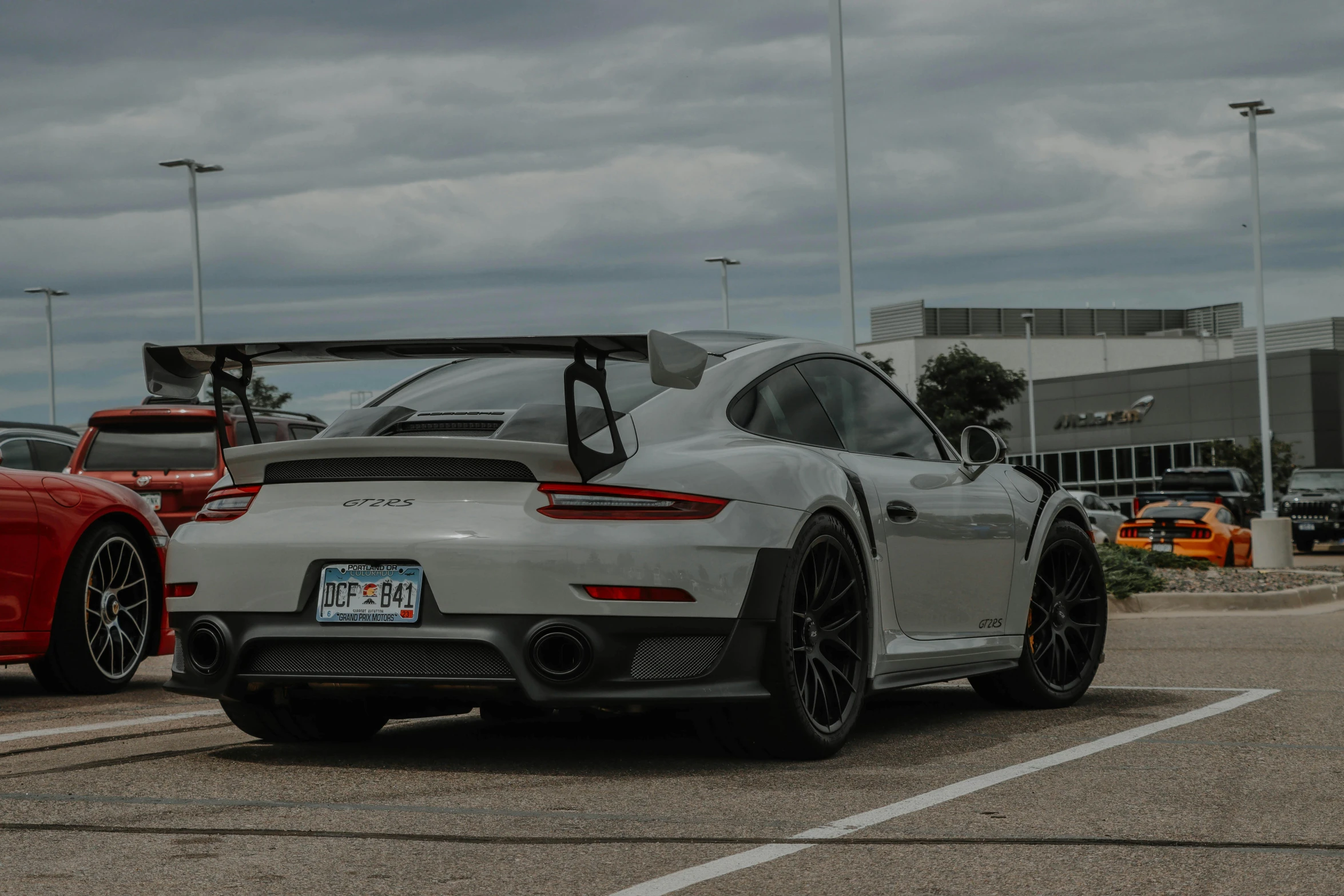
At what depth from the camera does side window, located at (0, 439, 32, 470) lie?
15.7m

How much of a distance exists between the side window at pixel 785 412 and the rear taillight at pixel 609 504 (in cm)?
66

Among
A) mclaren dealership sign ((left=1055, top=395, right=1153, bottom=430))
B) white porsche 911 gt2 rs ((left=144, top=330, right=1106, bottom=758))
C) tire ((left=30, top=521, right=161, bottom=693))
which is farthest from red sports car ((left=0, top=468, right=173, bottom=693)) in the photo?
mclaren dealership sign ((left=1055, top=395, right=1153, bottom=430))

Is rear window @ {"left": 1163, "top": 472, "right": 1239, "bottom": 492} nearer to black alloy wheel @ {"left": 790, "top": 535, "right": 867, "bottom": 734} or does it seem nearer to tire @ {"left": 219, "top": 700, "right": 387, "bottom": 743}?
black alloy wheel @ {"left": 790, "top": 535, "right": 867, "bottom": 734}

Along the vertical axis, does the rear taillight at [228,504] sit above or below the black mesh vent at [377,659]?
above

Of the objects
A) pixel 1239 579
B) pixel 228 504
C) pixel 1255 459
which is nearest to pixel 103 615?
pixel 228 504

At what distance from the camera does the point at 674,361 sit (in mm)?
5531

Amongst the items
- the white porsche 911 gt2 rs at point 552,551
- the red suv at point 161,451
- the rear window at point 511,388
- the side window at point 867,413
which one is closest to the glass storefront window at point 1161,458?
→ the red suv at point 161,451

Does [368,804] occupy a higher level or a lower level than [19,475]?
lower

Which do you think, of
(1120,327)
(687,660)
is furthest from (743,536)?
(1120,327)

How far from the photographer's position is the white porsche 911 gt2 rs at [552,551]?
17.7 ft

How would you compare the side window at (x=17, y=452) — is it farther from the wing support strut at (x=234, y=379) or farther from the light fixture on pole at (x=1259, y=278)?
the light fixture on pole at (x=1259, y=278)

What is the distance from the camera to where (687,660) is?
546 centimetres

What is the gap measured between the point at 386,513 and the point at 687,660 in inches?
40.5

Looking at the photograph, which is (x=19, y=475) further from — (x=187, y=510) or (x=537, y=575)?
(x=187, y=510)
